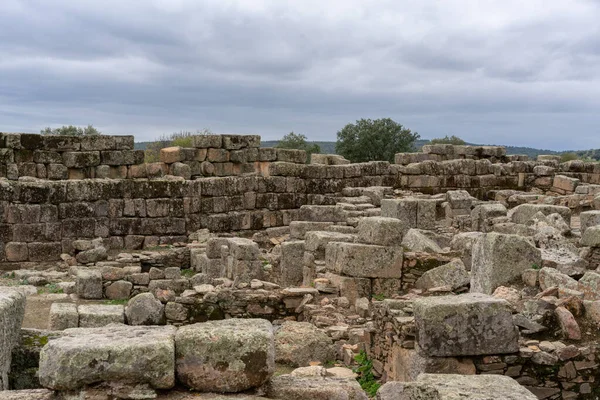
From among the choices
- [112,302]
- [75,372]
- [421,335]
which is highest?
[75,372]

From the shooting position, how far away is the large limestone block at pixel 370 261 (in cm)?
1198

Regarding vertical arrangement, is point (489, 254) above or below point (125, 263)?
above

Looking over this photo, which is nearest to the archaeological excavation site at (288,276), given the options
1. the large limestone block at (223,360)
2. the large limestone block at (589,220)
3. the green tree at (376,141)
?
the large limestone block at (223,360)

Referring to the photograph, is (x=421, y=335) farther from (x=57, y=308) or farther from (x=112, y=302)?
(x=112, y=302)

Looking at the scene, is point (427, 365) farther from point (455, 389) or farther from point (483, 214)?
point (483, 214)

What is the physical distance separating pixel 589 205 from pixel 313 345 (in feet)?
43.8

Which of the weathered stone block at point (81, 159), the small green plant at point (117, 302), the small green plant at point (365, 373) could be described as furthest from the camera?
the weathered stone block at point (81, 159)

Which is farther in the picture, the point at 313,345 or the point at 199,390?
the point at 313,345

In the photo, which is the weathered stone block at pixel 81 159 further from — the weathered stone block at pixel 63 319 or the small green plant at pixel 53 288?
the weathered stone block at pixel 63 319

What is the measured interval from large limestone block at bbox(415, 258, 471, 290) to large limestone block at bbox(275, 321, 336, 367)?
6.89ft

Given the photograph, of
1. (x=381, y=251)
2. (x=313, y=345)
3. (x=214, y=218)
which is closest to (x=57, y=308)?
(x=313, y=345)

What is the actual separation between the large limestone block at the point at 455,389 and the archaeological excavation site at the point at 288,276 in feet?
0.08

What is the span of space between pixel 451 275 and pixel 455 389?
5.73 metres

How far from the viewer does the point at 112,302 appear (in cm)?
1431
